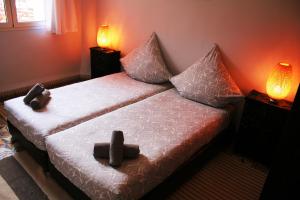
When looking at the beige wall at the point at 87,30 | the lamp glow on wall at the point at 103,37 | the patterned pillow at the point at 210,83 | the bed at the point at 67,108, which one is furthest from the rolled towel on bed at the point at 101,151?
the beige wall at the point at 87,30

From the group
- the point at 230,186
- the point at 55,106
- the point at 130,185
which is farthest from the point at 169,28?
the point at 130,185

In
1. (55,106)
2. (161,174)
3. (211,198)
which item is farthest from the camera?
(55,106)

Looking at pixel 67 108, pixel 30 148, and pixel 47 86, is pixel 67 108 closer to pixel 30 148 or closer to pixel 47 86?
pixel 30 148

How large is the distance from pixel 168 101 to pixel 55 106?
1.08m

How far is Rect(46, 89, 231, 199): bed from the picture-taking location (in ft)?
4.61

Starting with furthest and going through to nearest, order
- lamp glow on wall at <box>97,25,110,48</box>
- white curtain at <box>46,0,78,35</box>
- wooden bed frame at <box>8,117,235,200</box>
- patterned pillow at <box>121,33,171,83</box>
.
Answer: lamp glow on wall at <box>97,25,110,48</box> → white curtain at <box>46,0,78,35</box> → patterned pillow at <box>121,33,171,83</box> → wooden bed frame at <box>8,117,235,200</box>

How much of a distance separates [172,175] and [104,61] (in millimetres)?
2193

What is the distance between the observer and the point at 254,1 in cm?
224

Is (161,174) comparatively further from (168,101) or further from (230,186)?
(168,101)

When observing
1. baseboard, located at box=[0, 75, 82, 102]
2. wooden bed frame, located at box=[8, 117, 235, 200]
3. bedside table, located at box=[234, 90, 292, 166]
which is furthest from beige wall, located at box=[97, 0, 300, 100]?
baseboard, located at box=[0, 75, 82, 102]

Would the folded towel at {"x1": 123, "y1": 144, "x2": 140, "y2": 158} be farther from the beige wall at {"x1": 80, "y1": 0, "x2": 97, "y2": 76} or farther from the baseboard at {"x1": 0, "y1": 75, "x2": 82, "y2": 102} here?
the beige wall at {"x1": 80, "y1": 0, "x2": 97, "y2": 76}

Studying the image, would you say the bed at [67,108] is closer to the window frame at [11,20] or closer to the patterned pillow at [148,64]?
the patterned pillow at [148,64]

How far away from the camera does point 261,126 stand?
2182 mm

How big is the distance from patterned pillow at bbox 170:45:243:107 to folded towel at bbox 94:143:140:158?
1.13 metres
